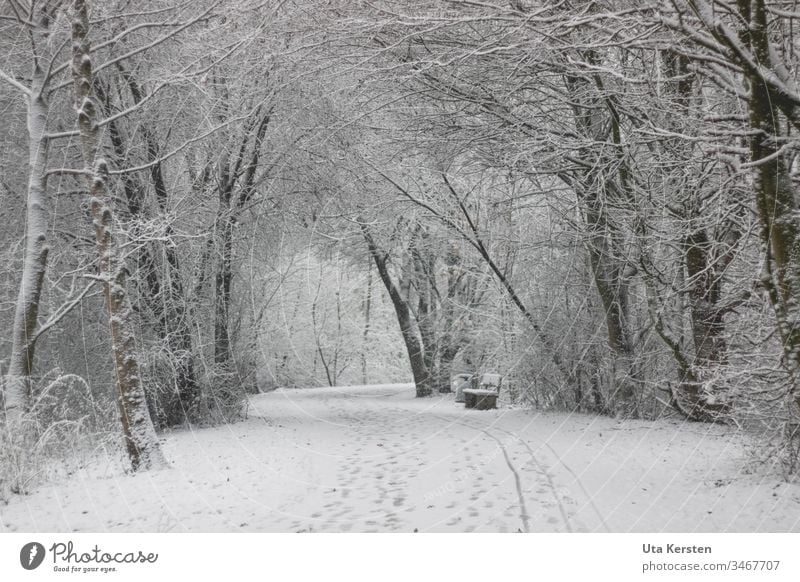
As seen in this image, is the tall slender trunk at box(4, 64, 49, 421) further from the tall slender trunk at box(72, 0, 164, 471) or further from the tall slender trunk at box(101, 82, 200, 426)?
the tall slender trunk at box(72, 0, 164, 471)

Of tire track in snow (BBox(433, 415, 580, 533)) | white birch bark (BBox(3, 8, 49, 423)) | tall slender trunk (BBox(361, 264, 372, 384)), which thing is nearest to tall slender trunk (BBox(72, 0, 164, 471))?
white birch bark (BBox(3, 8, 49, 423))

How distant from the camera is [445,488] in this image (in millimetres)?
5203

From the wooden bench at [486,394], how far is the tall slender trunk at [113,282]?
27.1 feet

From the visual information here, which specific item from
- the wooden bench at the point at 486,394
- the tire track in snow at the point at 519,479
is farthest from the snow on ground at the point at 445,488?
the wooden bench at the point at 486,394

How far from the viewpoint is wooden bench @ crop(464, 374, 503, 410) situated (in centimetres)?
1325

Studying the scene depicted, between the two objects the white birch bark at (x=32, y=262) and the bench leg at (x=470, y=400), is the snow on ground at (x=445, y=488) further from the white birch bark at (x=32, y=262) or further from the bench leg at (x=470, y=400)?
the bench leg at (x=470, y=400)

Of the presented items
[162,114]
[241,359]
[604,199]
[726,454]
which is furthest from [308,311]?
[726,454]

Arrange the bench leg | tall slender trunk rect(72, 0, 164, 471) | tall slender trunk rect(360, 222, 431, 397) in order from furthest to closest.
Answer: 1. tall slender trunk rect(360, 222, 431, 397)
2. the bench leg
3. tall slender trunk rect(72, 0, 164, 471)

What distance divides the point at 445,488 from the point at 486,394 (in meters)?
8.20

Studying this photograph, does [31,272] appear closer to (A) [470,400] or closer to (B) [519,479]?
(B) [519,479]

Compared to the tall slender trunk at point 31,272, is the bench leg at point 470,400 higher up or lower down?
lower down

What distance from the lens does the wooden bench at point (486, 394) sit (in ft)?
43.5

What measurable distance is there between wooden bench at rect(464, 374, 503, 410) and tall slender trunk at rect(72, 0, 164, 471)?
27.1ft

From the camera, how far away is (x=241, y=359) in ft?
37.4
